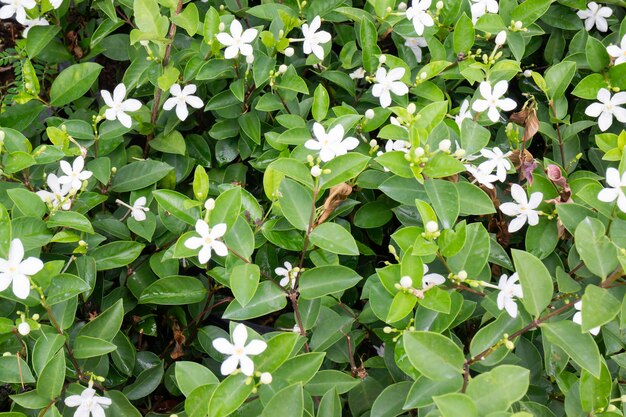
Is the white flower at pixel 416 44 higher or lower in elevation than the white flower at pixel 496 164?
higher

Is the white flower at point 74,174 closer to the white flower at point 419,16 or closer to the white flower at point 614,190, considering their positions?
the white flower at point 419,16

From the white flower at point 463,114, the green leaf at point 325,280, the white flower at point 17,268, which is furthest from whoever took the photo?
the white flower at point 463,114

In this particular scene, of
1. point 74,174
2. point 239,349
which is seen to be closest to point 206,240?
point 239,349

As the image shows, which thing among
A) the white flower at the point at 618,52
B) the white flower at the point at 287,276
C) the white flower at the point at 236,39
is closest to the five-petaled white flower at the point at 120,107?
the white flower at the point at 236,39

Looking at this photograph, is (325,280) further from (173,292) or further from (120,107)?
(120,107)

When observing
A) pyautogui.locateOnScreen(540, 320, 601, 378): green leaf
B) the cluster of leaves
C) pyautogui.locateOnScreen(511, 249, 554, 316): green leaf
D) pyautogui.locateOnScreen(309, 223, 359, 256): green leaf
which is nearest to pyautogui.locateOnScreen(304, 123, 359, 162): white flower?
the cluster of leaves

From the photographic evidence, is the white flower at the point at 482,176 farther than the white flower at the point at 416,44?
No

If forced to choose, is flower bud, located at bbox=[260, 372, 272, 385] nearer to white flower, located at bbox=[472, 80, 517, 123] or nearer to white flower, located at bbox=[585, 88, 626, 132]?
white flower, located at bbox=[472, 80, 517, 123]
